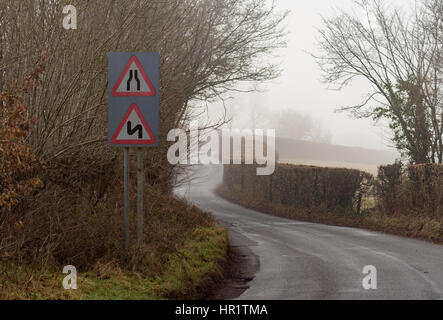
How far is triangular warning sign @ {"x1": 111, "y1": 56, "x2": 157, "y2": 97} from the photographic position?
353 inches

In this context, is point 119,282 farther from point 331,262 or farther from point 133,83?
point 331,262

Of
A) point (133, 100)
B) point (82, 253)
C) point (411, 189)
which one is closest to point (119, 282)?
point (82, 253)

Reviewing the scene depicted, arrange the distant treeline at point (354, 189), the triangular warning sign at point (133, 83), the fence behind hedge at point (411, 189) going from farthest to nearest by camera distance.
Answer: the distant treeline at point (354, 189)
the fence behind hedge at point (411, 189)
the triangular warning sign at point (133, 83)

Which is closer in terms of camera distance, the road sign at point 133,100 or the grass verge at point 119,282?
the grass verge at point 119,282

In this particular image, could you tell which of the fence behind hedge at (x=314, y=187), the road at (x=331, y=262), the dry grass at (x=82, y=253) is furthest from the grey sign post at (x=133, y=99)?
the fence behind hedge at (x=314, y=187)

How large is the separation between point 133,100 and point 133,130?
45 centimetres

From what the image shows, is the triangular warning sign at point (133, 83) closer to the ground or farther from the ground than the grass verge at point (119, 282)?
farther from the ground

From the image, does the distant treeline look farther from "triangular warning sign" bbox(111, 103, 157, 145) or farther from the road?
"triangular warning sign" bbox(111, 103, 157, 145)

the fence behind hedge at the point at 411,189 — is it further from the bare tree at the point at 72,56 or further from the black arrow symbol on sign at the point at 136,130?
the black arrow symbol on sign at the point at 136,130

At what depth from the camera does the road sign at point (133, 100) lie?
354 inches

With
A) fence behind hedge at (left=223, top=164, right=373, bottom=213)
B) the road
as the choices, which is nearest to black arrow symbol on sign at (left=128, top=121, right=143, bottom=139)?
the road

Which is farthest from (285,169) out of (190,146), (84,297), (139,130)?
(84,297)

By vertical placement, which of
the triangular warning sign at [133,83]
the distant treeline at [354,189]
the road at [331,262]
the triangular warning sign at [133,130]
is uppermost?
the triangular warning sign at [133,83]

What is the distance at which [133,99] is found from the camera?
9.03 m
